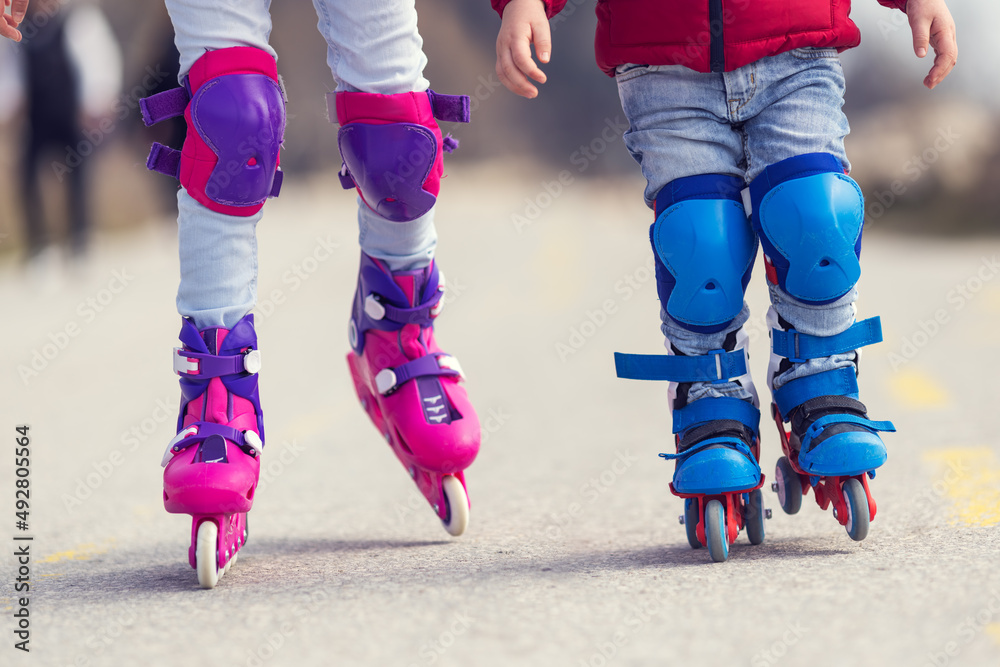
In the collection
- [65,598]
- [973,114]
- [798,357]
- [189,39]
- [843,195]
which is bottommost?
[65,598]

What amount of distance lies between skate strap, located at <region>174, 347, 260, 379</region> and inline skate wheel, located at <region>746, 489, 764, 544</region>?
886 mm

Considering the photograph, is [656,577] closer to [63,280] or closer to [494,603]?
[494,603]

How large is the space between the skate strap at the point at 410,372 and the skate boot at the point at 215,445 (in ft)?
1.09

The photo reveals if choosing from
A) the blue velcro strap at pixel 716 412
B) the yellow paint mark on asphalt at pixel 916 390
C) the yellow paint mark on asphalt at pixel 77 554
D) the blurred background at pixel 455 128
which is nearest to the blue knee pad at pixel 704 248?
the blue velcro strap at pixel 716 412

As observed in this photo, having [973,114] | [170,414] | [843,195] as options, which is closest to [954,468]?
[843,195]

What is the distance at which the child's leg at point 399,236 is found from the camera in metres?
1.87

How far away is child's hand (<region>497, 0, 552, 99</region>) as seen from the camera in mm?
1683

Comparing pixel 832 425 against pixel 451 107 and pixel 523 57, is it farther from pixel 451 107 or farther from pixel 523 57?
pixel 451 107

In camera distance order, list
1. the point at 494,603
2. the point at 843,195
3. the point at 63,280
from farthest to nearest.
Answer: the point at 63,280 < the point at 843,195 < the point at 494,603

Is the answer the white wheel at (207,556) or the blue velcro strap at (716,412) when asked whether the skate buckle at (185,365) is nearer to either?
the white wheel at (207,556)

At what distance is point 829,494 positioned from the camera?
1.71m

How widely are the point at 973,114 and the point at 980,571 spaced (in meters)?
16.4

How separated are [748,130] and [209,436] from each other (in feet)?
3.42

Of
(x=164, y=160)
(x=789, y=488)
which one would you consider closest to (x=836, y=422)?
(x=789, y=488)
